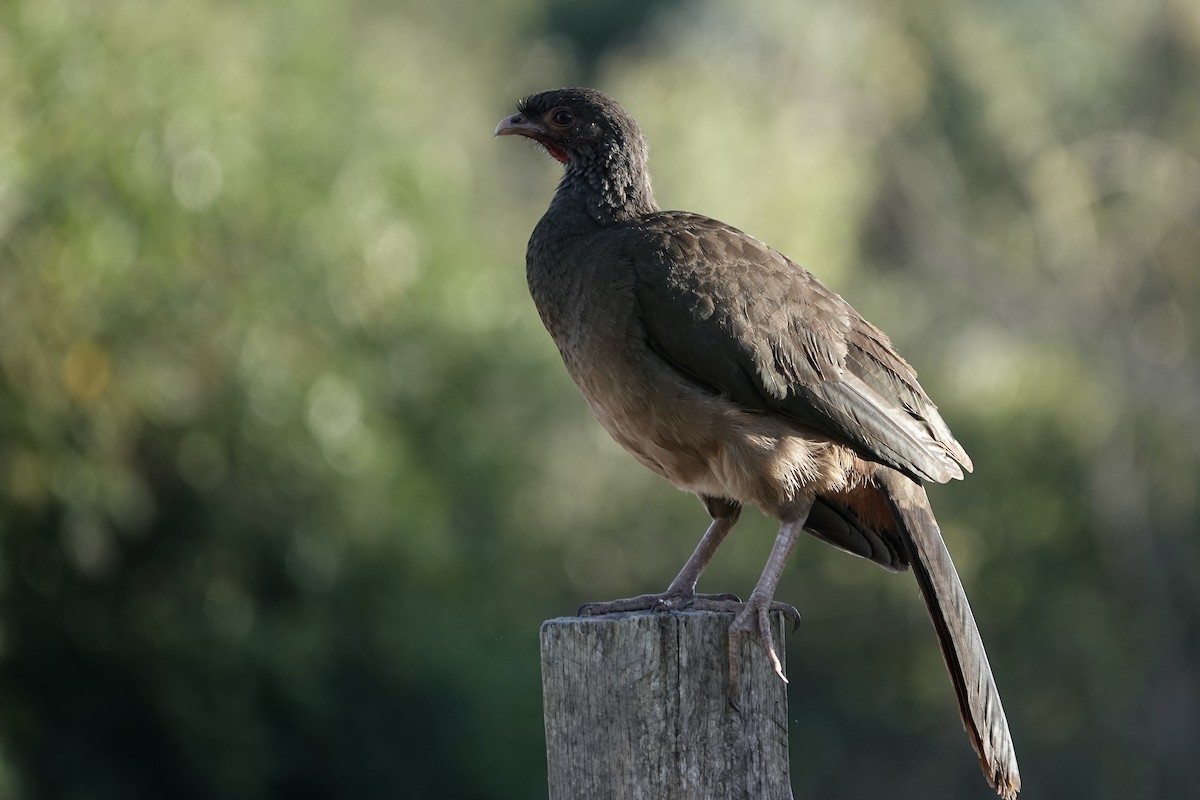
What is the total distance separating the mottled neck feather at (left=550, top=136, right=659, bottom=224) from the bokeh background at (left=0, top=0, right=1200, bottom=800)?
5070 millimetres

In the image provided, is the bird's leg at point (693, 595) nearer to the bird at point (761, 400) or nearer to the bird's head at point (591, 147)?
the bird at point (761, 400)

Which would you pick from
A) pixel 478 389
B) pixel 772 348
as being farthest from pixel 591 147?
pixel 478 389

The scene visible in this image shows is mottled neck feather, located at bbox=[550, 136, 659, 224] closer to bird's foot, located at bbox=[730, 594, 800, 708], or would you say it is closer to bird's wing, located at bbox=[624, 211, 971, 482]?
bird's wing, located at bbox=[624, 211, 971, 482]

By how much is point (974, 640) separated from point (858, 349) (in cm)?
98

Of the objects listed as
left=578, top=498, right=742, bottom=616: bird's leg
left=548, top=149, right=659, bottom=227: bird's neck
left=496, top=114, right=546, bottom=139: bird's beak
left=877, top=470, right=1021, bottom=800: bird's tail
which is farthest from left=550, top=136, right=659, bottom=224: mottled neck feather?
left=877, top=470, right=1021, bottom=800: bird's tail

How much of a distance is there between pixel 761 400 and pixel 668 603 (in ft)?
2.23

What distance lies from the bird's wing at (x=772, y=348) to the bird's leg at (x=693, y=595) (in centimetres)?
59

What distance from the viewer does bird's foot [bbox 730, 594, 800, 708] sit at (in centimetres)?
398

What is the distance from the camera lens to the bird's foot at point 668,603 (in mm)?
4426

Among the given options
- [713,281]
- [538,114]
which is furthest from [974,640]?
[538,114]

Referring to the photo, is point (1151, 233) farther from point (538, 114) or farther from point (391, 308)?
point (538, 114)

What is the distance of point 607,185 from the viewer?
214 inches

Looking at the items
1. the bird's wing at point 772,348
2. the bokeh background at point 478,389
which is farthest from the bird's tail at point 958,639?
the bokeh background at point 478,389

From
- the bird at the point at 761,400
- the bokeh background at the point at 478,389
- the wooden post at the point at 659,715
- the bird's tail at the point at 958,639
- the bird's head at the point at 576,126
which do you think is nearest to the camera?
the wooden post at the point at 659,715
